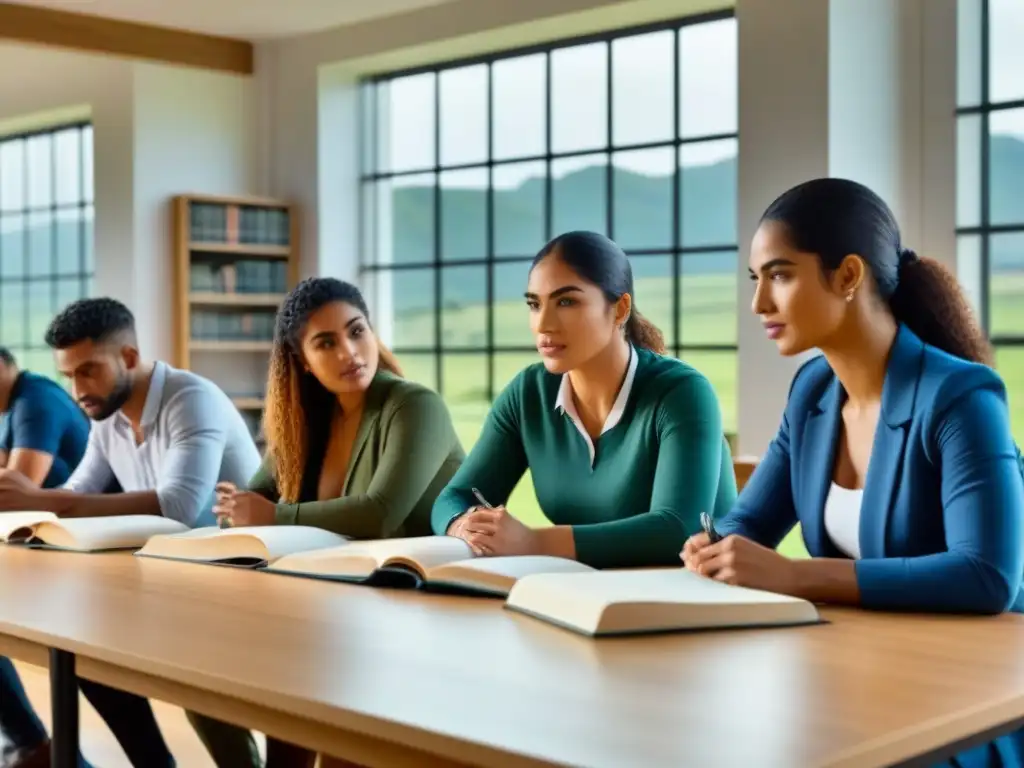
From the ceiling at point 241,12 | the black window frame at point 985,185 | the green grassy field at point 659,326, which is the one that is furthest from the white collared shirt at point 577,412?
the ceiling at point 241,12

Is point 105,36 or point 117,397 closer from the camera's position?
point 117,397

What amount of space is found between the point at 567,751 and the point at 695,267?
5.46 meters

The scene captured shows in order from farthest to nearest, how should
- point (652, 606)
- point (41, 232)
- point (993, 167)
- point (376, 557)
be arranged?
1. point (41, 232)
2. point (993, 167)
3. point (376, 557)
4. point (652, 606)

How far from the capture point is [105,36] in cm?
739

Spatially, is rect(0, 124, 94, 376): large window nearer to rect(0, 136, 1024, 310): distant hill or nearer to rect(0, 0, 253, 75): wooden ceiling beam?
rect(0, 0, 253, 75): wooden ceiling beam

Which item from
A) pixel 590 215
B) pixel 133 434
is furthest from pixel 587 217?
pixel 133 434

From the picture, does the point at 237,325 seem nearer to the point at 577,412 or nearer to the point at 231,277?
the point at 231,277

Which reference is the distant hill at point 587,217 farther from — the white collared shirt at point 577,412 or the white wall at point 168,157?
the white collared shirt at point 577,412

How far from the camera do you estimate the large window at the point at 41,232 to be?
889cm

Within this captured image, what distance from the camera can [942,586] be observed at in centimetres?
182

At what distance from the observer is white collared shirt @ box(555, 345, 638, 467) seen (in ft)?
8.55

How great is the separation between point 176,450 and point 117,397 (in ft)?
0.85

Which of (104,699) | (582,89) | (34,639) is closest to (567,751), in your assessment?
(34,639)

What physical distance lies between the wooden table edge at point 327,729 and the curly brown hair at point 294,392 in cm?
127
